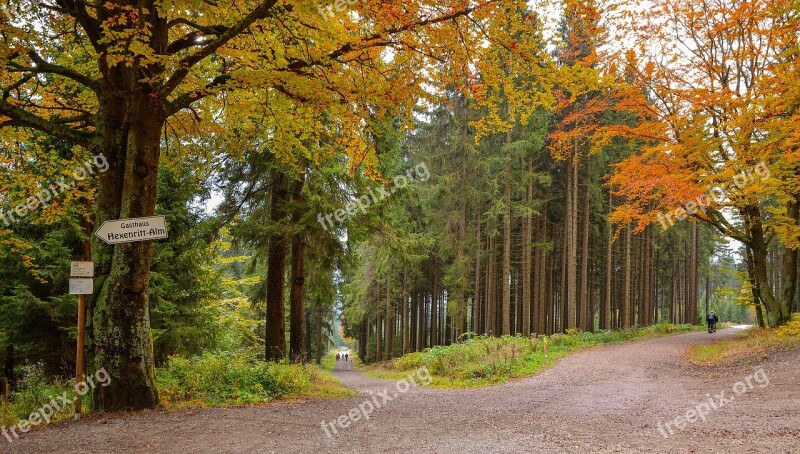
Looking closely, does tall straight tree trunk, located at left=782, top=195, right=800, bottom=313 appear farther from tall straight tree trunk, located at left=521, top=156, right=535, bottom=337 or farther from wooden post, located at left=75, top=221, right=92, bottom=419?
wooden post, located at left=75, top=221, right=92, bottom=419

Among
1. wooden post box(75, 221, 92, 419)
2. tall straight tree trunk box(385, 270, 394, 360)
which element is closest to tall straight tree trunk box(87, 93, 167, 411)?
wooden post box(75, 221, 92, 419)

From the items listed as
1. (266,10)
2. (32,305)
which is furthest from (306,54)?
(32,305)

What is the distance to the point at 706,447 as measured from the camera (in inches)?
199

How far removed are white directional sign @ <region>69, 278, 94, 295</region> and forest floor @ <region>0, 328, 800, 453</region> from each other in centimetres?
176

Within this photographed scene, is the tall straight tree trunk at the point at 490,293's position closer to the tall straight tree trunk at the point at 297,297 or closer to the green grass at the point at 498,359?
the green grass at the point at 498,359

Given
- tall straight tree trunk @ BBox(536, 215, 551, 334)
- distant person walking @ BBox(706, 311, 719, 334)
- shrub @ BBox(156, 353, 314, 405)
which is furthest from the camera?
tall straight tree trunk @ BBox(536, 215, 551, 334)

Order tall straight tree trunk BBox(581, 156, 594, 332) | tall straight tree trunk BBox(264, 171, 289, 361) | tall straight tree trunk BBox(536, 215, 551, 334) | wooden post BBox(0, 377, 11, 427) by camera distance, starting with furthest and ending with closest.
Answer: tall straight tree trunk BBox(536, 215, 551, 334), tall straight tree trunk BBox(581, 156, 594, 332), tall straight tree trunk BBox(264, 171, 289, 361), wooden post BBox(0, 377, 11, 427)

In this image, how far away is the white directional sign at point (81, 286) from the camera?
6.17 metres

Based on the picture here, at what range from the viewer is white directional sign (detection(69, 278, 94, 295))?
617cm

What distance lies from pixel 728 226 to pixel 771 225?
6.41 feet

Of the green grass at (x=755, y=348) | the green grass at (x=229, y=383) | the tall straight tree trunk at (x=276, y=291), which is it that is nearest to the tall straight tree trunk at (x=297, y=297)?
the tall straight tree trunk at (x=276, y=291)

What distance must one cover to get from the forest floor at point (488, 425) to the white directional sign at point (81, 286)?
5.78 ft

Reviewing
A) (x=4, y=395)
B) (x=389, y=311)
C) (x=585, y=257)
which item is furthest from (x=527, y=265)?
(x=4, y=395)

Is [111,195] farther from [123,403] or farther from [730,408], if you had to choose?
[730,408]
